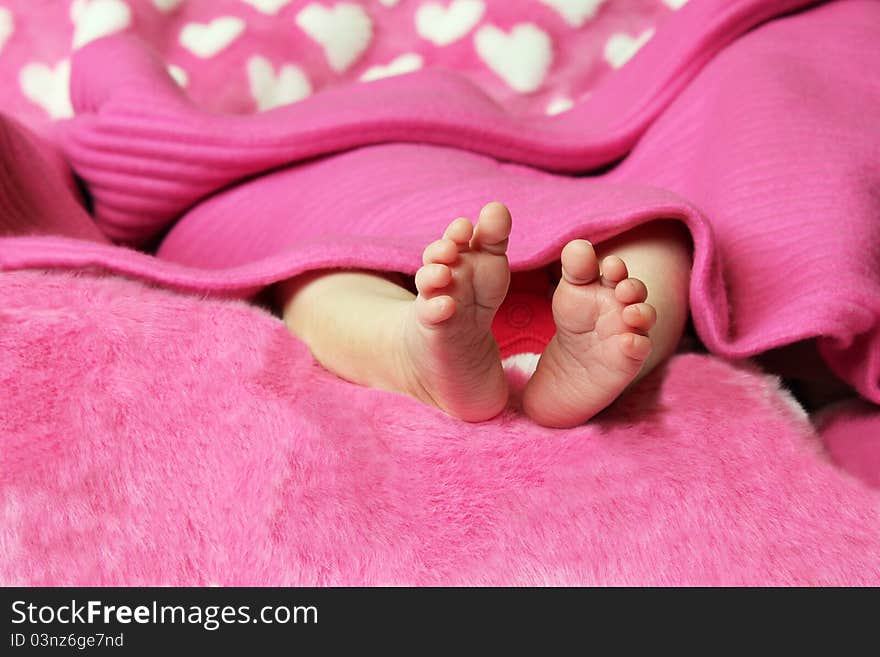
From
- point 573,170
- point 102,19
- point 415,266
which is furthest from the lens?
point 102,19

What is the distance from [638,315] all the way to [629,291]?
0.06 ft

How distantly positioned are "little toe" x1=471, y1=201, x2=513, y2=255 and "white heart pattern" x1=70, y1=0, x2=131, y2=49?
0.91 metres

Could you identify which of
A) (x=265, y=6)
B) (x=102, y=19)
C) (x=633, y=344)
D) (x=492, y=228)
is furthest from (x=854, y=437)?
(x=102, y=19)

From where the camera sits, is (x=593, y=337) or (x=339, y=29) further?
(x=339, y=29)

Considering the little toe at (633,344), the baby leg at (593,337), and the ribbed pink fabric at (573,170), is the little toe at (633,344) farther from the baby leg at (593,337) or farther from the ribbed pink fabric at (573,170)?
the ribbed pink fabric at (573,170)

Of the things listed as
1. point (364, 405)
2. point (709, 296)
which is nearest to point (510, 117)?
point (709, 296)

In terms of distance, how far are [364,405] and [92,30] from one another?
0.86m

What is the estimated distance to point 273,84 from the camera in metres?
1.36

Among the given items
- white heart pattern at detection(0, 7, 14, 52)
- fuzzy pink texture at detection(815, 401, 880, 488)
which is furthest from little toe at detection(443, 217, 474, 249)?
white heart pattern at detection(0, 7, 14, 52)

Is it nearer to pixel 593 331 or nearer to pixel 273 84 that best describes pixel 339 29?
pixel 273 84

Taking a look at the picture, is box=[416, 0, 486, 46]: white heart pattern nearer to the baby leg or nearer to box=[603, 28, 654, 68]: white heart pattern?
box=[603, 28, 654, 68]: white heart pattern

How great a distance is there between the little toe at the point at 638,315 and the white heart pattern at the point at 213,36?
0.93 metres
